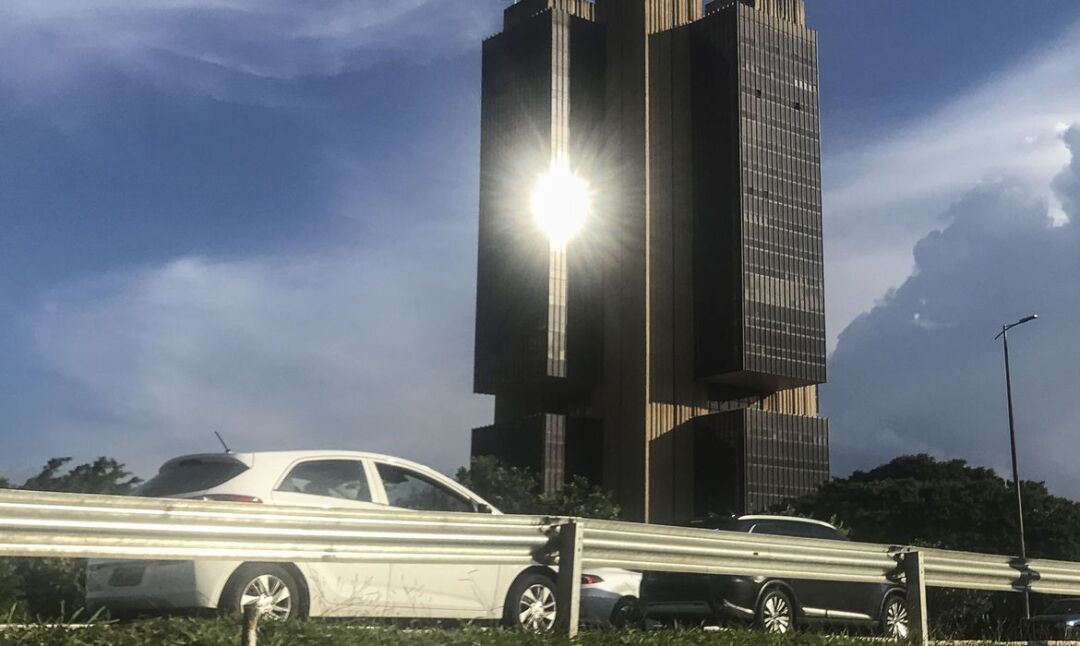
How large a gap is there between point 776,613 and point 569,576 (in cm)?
469

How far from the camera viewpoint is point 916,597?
31.3 feet

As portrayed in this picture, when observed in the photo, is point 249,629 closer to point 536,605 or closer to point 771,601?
point 536,605

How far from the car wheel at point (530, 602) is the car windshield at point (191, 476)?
8.83 feet

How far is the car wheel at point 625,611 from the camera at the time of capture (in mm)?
11586

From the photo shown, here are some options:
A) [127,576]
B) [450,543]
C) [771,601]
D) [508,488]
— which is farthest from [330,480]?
[508,488]

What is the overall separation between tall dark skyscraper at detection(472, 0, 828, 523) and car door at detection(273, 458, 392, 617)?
269ft

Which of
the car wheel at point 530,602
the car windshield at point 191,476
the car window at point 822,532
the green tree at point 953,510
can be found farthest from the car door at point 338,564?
the green tree at point 953,510

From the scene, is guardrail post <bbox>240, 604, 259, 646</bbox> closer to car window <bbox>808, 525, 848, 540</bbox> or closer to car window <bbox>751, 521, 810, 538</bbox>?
car window <bbox>751, 521, 810, 538</bbox>

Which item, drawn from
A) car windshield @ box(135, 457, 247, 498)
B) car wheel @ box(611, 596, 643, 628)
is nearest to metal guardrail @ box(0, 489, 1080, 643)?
car wheel @ box(611, 596, 643, 628)

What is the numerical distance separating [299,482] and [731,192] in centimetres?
8764

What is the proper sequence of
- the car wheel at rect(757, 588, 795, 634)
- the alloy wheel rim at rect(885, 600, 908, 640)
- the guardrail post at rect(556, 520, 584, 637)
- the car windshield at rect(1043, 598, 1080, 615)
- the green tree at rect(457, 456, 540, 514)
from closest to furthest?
the guardrail post at rect(556, 520, 584, 637)
the car wheel at rect(757, 588, 795, 634)
the alloy wheel rim at rect(885, 600, 908, 640)
the car windshield at rect(1043, 598, 1080, 615)
the green tree at rect(457, 456, 540, 514)

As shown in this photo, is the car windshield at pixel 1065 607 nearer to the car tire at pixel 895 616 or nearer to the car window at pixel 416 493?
the car tire at pixel 895 616

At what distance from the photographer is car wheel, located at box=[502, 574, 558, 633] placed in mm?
8805

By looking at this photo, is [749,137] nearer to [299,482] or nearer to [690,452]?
[690,452]
